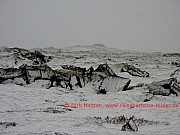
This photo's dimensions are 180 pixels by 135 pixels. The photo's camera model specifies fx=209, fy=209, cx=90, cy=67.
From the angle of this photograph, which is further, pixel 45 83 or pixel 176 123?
pixel 45 83

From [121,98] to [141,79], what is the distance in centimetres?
950

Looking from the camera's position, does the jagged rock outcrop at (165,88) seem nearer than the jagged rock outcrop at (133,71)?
Yes

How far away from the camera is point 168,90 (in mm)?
16781

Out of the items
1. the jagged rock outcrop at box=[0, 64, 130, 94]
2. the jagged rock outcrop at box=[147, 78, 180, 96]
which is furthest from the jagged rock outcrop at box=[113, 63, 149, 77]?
the jagged rock outcrop at box=[147, 78, 180, 96]

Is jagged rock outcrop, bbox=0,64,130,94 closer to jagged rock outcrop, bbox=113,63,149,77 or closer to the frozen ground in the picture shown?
the frozen ground

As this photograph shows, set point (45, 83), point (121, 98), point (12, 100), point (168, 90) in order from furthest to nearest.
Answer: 1. point (45, 83)
2. point (168, 90)
3. point (121, 98)
4. point (12, 100)

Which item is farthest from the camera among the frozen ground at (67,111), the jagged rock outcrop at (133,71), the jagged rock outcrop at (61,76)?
the jagged rock outcrop at (133,71)

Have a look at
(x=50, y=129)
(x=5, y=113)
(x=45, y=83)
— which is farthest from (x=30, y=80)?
(x=50, y=129)

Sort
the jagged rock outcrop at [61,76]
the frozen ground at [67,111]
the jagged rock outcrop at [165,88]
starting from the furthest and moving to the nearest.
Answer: the jagged rock outcrop at [61,76]
the jagged rock outcrop at [165,88]
the frozen ground at [67,111]

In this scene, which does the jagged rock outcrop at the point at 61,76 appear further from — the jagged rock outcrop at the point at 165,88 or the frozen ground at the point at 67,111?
the jagged rock outcrop at the point at 165,88

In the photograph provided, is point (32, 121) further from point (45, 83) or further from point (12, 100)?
point (45, 83)

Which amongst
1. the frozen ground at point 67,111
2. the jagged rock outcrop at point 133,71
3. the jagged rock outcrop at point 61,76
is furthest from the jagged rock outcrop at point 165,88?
the jagged rock outcrop at point 133,71

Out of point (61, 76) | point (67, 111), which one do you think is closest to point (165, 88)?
point (61, 76)

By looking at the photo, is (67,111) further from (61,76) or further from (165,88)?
(165,88)
